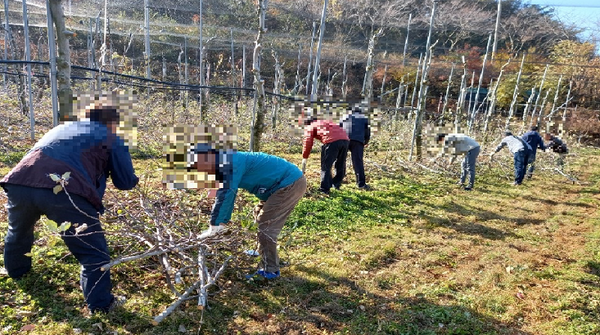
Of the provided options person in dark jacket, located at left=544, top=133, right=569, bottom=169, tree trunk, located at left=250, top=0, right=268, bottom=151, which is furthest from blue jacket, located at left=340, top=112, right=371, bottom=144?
person in dark jacket, located at left=544, top=133, right=569, bottom=169

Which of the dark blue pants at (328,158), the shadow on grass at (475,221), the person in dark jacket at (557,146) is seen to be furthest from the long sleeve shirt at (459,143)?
the person in dark jacket at (557,146)

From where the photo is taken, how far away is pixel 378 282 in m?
3.67

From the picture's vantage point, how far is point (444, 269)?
4102 mm

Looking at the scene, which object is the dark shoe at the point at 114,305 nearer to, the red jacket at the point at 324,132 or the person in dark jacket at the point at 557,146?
the red jacket at the point at 324,132

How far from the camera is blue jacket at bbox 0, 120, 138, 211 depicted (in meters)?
2.34

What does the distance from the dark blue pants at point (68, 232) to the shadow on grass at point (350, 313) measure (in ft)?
2.96

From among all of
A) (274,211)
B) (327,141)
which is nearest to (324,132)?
(327,141)

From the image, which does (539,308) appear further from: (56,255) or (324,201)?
(56,255)

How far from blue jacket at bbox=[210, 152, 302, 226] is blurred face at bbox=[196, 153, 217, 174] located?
4cm

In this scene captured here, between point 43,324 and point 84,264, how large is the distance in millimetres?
476

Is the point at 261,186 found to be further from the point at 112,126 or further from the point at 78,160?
the point at 78,160

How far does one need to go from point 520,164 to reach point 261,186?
7.15m

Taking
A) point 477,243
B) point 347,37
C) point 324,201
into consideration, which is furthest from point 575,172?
point 347,37

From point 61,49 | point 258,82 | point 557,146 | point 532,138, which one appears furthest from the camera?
point 557,146
